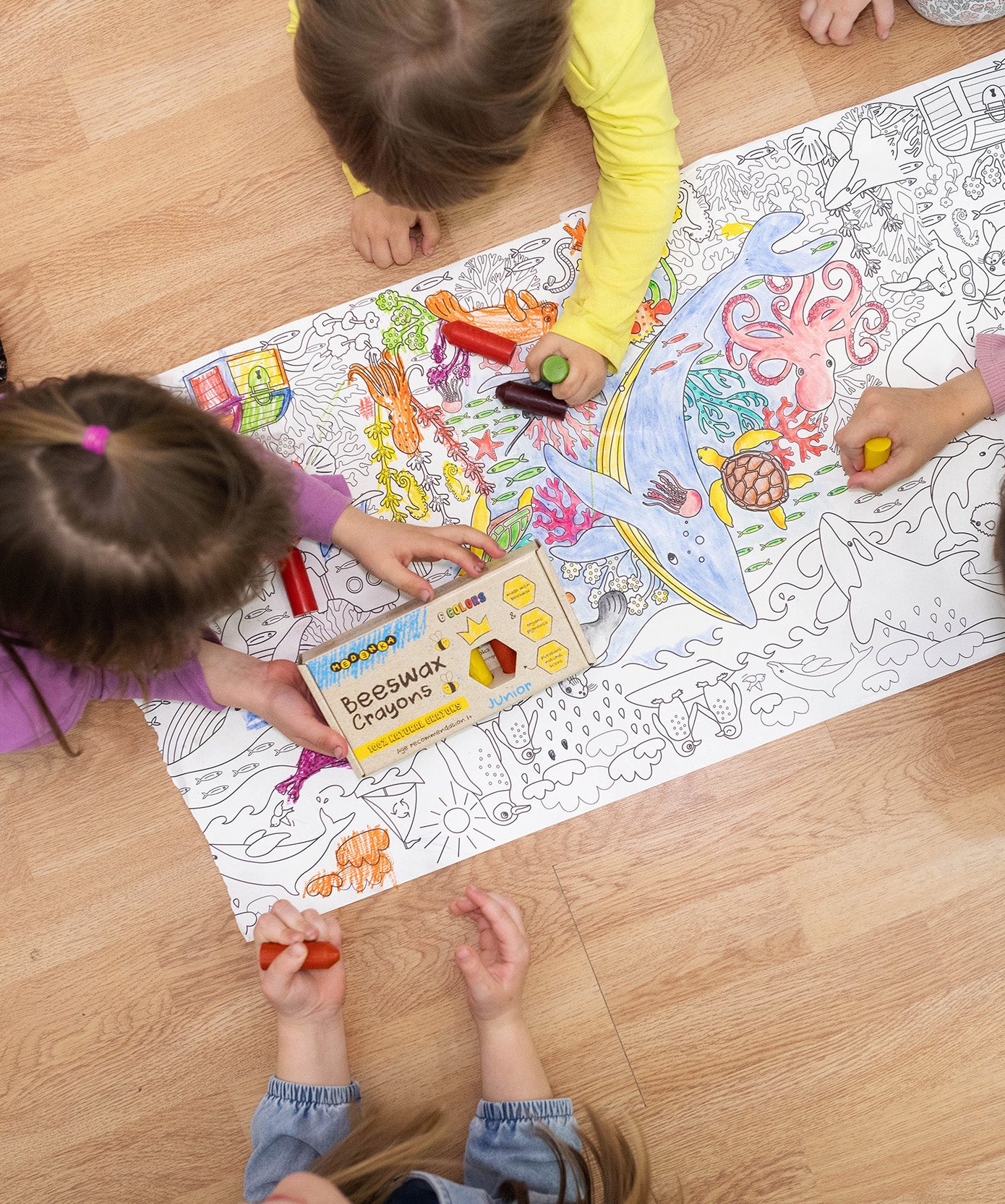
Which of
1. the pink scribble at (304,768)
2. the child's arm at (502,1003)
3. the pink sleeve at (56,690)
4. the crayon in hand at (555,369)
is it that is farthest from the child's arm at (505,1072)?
the crayon in hand at (555,369)

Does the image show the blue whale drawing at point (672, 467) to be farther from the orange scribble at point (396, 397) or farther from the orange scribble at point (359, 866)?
the orange scribble at point (359, 866)

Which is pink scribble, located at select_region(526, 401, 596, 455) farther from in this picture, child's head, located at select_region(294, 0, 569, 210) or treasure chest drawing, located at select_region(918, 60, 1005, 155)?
treasure chest drawing, located at select_region(918, 60, 1005, 155)

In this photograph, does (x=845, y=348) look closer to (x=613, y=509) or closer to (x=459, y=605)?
(x=613, y=509)

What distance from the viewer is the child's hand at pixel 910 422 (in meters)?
0.57

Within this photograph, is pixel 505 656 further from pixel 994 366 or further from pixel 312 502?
Answer: pixel 994 366

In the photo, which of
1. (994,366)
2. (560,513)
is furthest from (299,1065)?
(994,366)

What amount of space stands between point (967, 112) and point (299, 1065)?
779mm

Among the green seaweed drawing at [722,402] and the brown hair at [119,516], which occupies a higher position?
the brown hair at [119,516]

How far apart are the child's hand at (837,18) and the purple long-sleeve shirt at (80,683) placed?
0.46 metres

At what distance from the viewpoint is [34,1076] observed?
0.61m

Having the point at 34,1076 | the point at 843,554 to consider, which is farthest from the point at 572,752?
the point at 34,1076

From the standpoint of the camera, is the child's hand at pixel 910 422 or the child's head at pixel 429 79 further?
the child's hand at pixel 910 422

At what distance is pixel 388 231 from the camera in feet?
2.02

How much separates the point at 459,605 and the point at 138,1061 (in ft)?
1.27
